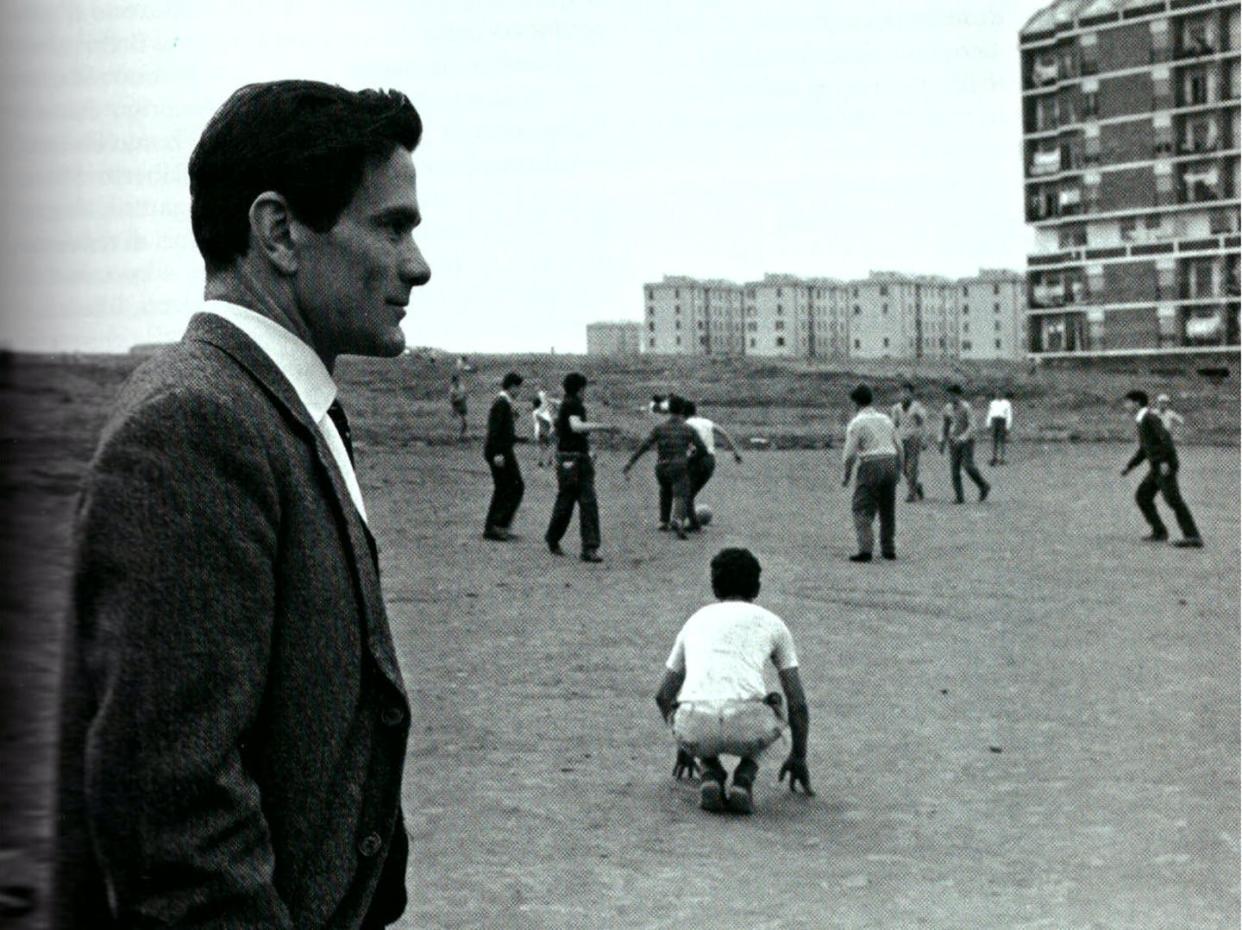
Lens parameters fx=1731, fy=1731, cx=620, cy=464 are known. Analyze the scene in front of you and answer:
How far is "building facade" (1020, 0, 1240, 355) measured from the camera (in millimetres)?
65375

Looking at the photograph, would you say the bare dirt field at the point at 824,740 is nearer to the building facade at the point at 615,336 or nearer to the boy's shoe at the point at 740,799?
the boy's shoe at the point at 740,799

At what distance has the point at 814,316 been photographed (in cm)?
11181

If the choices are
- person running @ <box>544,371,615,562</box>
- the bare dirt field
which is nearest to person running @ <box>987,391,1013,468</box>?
the bare dirt field

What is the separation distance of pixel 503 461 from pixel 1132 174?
189 ft

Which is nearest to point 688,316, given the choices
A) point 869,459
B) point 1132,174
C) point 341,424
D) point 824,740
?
point 1132,174

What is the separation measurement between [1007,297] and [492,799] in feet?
383

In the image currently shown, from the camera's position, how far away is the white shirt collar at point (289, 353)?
196 centimetres

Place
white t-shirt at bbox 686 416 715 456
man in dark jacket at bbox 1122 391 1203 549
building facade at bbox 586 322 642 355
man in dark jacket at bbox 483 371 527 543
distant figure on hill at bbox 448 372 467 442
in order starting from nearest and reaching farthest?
man in dark jacket at bbox 483 371 527 543, man in dark jacket at bbox 1122 391 1203 549, white t-shirt at bbox 686 416 715 456, distant figure on hill at bbox 448 372 467 442, building facade at bbox 586 322 642 355

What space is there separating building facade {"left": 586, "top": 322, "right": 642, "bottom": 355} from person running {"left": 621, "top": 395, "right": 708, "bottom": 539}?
239ft

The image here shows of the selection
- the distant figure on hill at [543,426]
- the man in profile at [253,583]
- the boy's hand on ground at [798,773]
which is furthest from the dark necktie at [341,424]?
the distant figure on hill at [543,426]

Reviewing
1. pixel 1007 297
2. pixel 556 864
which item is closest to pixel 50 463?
pixel 556 864

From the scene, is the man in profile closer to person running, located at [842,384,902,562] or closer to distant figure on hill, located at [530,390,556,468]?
person running, located at [842,384,902,562]

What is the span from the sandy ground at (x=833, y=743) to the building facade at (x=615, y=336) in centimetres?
7783

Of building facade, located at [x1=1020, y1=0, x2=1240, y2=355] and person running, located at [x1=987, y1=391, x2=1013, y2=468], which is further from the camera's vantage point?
building facade, located at [x1=1020, y1=0, x2=1240, y2=355]
